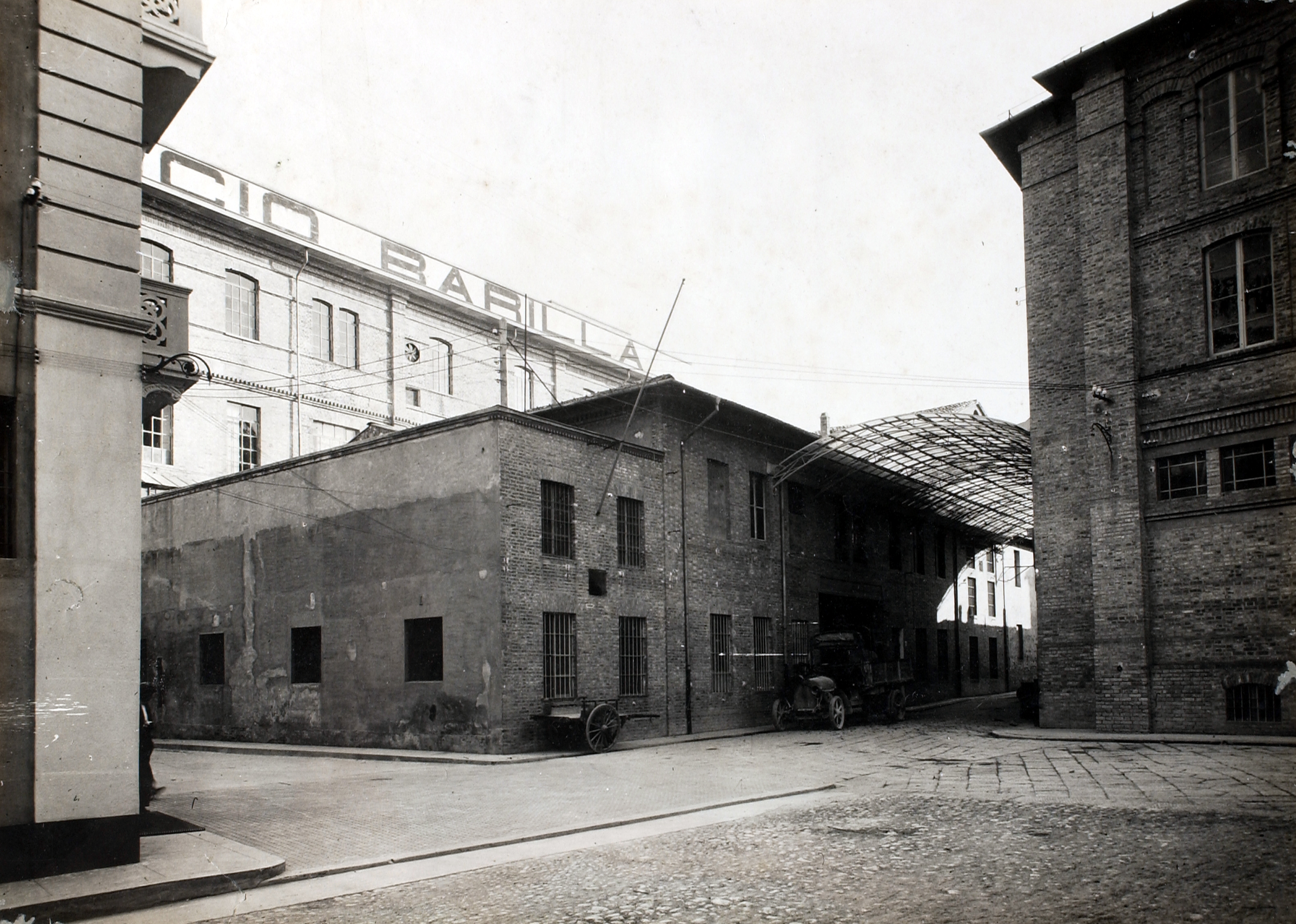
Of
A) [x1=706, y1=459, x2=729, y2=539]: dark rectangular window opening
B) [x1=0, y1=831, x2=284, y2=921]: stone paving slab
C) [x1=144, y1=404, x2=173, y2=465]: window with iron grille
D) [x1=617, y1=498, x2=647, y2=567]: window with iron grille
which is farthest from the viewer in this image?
[x1=144, y1=404, x2=173, y2=465]: window with iron grille

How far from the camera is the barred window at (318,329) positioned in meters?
32.6

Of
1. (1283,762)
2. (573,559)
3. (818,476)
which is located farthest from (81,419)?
(818,476)

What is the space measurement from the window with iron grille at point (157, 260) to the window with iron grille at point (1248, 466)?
26719mm

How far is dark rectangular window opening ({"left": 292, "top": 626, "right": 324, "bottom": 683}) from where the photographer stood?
68.2 feet

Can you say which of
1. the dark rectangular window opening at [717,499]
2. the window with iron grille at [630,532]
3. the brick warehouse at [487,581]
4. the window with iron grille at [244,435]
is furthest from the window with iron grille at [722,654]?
the window with iron grille at [244,435]

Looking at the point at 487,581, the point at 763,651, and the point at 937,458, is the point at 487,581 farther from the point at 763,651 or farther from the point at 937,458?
the point at 937,458

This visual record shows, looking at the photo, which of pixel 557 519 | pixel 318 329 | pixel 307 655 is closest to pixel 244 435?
Answer: pixel 318 329

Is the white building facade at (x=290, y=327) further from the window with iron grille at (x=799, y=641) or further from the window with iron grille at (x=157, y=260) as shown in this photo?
the window with iron grille at (x=799, y=641)

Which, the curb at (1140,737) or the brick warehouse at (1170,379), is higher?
the brick warehouse at (1170,379)

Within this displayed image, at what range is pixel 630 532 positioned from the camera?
21438 mm

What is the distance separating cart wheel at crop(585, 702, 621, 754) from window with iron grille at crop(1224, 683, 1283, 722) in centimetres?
1069

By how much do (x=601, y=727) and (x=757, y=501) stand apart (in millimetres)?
9401

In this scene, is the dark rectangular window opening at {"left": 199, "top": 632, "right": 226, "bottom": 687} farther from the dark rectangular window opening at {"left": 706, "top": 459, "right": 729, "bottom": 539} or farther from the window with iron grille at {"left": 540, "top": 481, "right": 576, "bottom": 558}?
the dark rectangular window opening at {"left": 706, "top": 459, "right": 729, "bottom": 539}

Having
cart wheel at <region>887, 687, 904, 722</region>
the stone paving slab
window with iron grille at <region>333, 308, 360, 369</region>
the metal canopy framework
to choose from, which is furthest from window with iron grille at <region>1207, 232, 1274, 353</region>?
window with iron grille at <region>333, 308, 360, 369</region>
